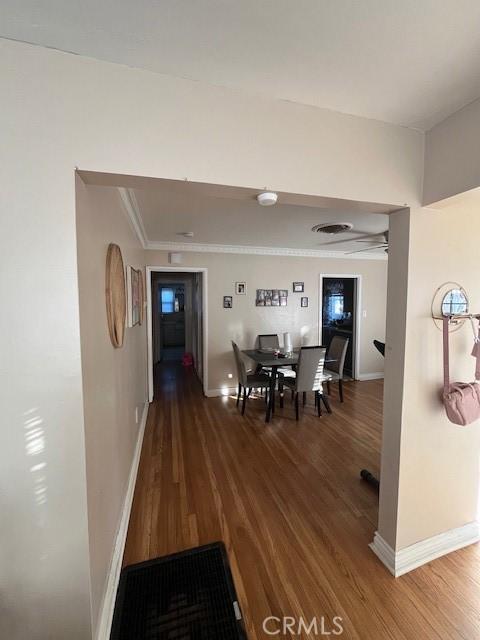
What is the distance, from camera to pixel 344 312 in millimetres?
5496

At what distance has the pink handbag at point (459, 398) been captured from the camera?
56.2 inches

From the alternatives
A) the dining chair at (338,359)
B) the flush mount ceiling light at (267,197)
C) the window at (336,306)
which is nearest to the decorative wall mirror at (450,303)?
the flush mount ceiling light at (267,197)

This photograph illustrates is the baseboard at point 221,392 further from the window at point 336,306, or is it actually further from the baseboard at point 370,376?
the window at point 336,306

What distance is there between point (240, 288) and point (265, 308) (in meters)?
0.55

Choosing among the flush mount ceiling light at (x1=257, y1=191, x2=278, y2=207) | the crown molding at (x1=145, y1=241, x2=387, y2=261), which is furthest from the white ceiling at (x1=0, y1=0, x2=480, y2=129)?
the crown molding at (x1=145, y1=241, x2=387, y2=261)

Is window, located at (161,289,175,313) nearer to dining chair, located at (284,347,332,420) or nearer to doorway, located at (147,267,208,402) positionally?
doorway, located at (147,267,208,402)

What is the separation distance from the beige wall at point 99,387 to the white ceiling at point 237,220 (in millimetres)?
629

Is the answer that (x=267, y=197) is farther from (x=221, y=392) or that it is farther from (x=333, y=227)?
(x=221, y=392)

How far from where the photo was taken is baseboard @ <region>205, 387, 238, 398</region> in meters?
4.32

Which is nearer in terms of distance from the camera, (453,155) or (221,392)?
(453,155)

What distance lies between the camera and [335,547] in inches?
65.2

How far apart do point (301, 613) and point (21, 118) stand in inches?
91.7

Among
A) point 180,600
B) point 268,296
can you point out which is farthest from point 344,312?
point 180,600

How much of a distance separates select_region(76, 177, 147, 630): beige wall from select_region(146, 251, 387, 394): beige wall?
8.15ft
